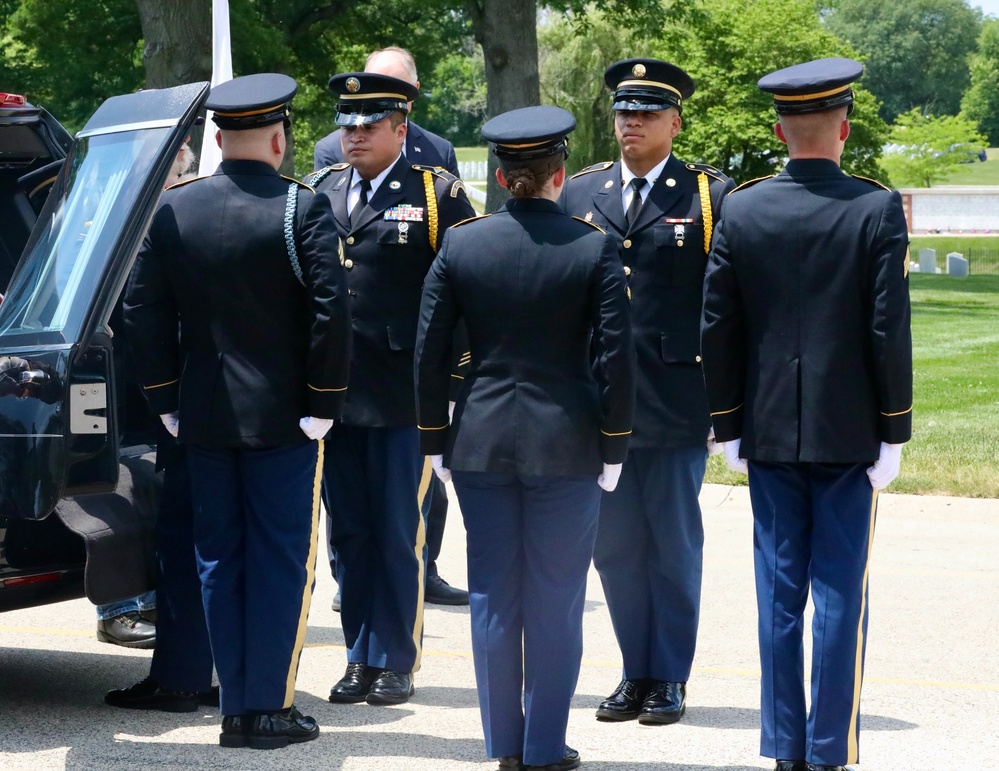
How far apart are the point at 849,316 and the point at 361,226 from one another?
1.89 meters

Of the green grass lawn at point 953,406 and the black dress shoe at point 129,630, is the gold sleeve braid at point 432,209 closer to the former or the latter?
the black dress shoe at point 129,630

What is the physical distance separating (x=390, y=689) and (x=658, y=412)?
4.41 feet

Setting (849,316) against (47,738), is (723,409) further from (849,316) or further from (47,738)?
(47,738)

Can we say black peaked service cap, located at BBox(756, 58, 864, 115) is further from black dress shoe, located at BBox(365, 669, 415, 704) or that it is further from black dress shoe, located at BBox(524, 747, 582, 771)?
black dress shoe, located at BBox(365, 669, 415, 704)

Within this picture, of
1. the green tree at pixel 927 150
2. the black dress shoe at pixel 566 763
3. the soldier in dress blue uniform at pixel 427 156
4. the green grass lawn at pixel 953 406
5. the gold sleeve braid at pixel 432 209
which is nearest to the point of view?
the black dress shoe at pixel 566 763

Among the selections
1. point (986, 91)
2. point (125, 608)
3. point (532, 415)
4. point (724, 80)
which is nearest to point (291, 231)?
point (532, 415)

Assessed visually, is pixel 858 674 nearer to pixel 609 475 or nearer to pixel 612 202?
pixel 609 475

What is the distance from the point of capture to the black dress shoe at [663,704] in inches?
197

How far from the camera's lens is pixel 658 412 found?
200 inches

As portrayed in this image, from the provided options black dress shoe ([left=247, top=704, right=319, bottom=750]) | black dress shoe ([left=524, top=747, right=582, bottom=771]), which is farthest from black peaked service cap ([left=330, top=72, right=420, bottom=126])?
black dress shoe ([left=524, top=747, right=582, bottom=771])

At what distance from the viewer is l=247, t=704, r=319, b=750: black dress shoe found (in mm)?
4723

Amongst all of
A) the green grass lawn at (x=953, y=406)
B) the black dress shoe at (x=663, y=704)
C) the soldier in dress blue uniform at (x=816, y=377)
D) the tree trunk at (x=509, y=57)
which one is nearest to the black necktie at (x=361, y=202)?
the soldier in dress blue uniform at (x=816, y=377)

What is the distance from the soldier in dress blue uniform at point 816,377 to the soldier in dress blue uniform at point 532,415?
372mm

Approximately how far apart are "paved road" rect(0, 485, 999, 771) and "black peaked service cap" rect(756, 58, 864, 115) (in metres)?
1.94
